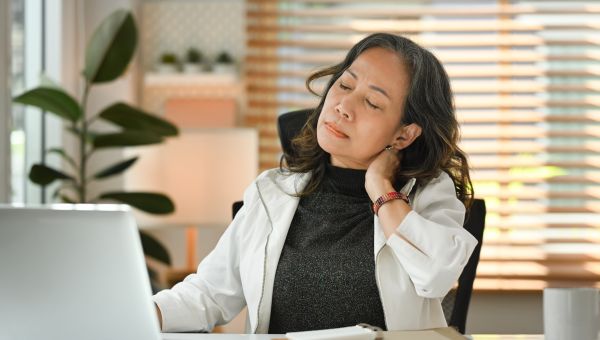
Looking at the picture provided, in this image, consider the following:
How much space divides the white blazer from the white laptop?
438 millimetres

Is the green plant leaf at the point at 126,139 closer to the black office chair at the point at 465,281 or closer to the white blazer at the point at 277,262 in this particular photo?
the black office chair at the point at 465,281

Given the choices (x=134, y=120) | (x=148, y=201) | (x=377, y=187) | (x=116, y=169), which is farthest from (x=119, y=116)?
(x=377, y=187)

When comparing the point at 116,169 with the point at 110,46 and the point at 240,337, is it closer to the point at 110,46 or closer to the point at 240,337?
the point at 110,46

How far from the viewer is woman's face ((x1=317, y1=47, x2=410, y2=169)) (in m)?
1.74

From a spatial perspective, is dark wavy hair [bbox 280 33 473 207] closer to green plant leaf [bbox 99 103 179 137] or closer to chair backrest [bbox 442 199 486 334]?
chair backrest [bbox 442 199 486 334]

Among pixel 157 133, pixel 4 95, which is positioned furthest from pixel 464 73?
pixel 4 95

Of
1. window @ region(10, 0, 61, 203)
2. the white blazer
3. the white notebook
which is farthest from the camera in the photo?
window @ region(10, 0, 61, 203)

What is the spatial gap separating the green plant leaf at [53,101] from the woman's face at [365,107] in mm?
1722

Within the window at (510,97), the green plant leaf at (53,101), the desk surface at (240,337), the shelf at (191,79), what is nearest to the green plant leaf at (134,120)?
the green plant leaf at (53,101)

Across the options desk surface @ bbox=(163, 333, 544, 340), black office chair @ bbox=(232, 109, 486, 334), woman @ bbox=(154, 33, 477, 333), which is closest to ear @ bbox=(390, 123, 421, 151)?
woman @ bbox=(154, 33, 477, 333)

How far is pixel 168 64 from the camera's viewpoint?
4359 millimetres

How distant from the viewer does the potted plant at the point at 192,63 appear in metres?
4.36

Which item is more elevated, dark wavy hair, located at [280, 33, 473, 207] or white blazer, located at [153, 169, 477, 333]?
dark wavy hair, located at [280, 33, 473, 207]

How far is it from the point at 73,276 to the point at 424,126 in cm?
86
